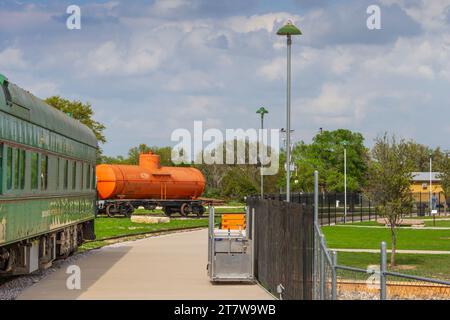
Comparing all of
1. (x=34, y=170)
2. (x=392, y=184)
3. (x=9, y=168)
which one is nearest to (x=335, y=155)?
(x=392, y=184)

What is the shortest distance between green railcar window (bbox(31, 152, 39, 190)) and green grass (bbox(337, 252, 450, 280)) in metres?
9.29

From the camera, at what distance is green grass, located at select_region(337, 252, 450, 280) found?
90.8 feet

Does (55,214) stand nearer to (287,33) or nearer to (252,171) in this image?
(287,33)

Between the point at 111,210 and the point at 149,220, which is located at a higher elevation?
the point at 111,210

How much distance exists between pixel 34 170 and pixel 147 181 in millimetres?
43736

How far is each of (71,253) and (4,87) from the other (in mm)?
12002

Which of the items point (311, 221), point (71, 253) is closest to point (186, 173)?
point (71, 253)

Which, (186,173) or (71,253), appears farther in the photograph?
(186,173)

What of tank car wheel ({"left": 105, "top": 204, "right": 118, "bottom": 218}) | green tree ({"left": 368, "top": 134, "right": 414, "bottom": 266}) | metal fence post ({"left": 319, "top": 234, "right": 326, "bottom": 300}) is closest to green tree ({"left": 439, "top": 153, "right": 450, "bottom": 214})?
tank car wheel ({"left": 105, "top": 204, "right": 118, "bottom": 218})

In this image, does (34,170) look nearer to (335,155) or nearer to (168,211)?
(168,211)

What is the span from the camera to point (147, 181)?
62812 mm

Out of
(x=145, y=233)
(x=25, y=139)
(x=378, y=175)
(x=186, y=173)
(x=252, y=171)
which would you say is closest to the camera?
(x=25, y=139)

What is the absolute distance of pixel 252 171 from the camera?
115 meters

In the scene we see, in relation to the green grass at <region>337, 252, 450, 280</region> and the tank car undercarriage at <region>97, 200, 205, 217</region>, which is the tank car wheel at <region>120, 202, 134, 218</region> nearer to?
the tank car undercarriage at <region>97, 200, 205, 217</region>
